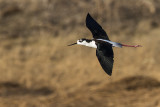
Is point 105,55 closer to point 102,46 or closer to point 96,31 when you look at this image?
point 102,46

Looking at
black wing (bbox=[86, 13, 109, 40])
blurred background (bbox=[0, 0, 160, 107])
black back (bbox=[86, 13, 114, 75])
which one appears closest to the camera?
black back (bbox=[86, 13, 114, 75])

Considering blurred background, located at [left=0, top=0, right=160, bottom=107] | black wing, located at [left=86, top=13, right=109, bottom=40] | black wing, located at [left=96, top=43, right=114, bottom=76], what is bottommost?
black wing, located at [left=96, top=43, right=114, bottom=76]

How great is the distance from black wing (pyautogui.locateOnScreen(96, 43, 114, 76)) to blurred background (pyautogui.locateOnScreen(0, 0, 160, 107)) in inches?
93.5

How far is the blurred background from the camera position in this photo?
7242 mm

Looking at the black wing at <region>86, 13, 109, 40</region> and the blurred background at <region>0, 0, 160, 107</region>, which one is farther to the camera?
the blurred background at <region>0, 0, 160, 107</region>

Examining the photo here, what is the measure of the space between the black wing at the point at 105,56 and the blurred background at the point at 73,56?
2.37 meters

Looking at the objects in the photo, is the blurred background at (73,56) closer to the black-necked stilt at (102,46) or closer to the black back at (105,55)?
the black-necked stilt at (102,46)

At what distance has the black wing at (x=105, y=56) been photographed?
15.4ft

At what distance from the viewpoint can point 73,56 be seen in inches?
306

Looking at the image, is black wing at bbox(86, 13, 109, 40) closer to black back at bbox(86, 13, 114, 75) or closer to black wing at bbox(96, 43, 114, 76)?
black back at bbox(86, 13, 114, 75)

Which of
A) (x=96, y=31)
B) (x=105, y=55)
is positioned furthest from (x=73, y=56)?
(x=105, y=55)

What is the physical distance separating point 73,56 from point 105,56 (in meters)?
3.03

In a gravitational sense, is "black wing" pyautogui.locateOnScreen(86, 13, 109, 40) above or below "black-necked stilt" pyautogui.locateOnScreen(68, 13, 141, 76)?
above

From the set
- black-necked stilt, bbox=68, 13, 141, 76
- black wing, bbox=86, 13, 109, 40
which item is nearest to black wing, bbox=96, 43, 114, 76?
black-necked stilt, bbox=68, 13, 141, 76
